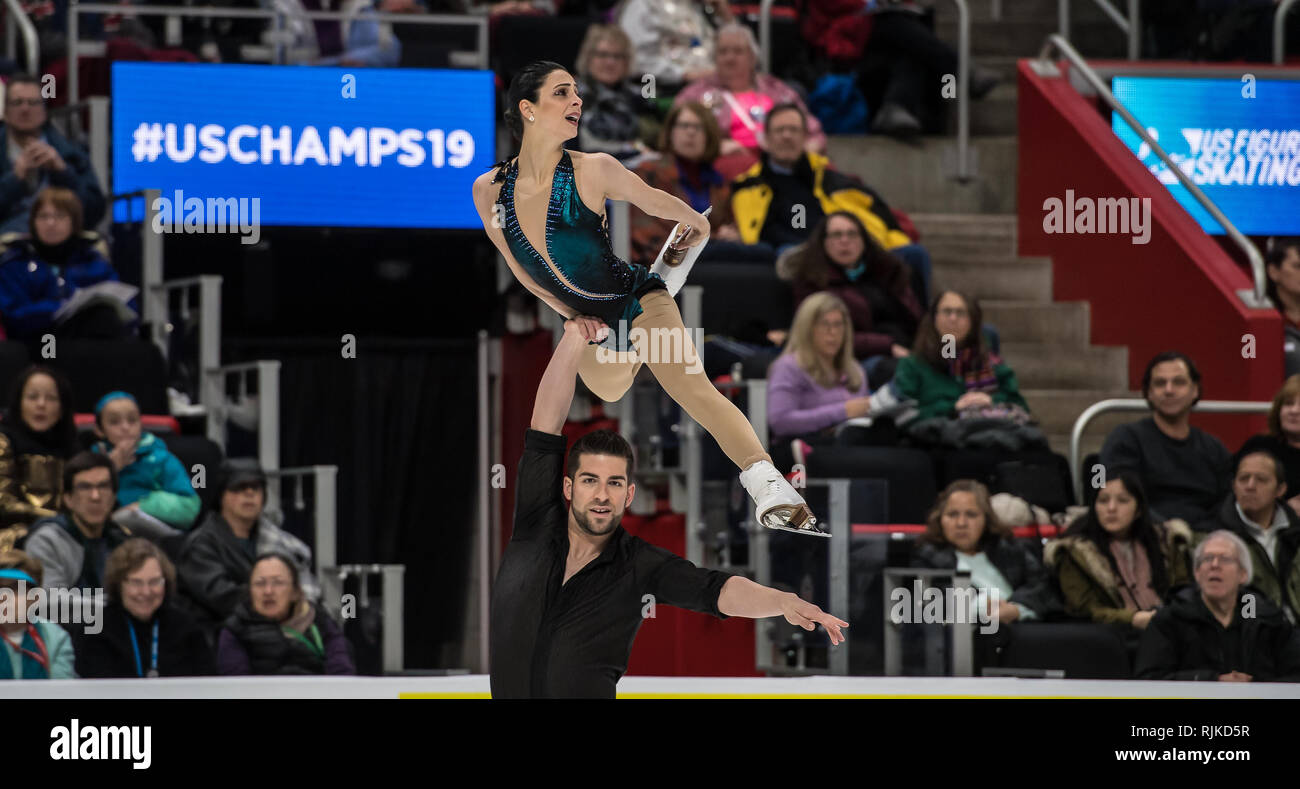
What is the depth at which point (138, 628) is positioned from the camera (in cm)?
775

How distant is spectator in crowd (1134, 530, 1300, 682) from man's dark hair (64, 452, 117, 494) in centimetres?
339

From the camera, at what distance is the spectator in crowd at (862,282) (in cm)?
900

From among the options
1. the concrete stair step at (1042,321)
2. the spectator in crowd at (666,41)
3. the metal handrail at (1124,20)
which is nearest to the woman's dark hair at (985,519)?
the concrete stair step at (1042,321)

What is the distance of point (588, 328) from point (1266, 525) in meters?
3.34

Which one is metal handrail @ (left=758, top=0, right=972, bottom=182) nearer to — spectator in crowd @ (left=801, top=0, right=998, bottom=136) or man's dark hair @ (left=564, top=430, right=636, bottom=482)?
spectator in crowd @ (left=801, top=0, right=998, bottom=136)

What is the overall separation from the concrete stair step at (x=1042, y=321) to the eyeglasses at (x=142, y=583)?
4.34 metres

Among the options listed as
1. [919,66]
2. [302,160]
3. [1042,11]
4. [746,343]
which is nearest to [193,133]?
[302,160]

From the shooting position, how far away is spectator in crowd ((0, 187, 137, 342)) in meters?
9.12

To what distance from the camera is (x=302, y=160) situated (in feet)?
33.0

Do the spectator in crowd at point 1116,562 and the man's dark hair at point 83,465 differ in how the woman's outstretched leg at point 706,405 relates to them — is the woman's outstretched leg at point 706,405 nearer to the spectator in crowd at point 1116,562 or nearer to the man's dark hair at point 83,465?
the spectator in crowd at point 1116,562

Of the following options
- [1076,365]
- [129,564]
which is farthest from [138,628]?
[1076,365]

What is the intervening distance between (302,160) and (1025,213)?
131 inches

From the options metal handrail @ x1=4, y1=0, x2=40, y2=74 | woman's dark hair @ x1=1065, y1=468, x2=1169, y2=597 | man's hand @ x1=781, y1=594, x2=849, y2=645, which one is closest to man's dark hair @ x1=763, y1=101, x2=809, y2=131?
woman's dark hair @ x1=1065, y1=468, x2=1169, y2=597
